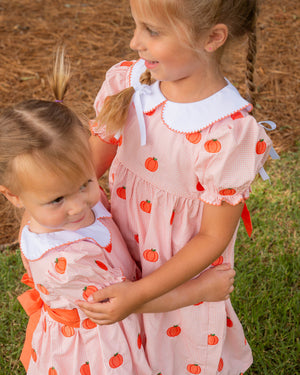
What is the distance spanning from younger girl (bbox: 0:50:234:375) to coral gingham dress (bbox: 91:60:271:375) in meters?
0.10

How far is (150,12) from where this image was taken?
125 centimetres

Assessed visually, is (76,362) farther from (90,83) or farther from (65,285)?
(90,83)

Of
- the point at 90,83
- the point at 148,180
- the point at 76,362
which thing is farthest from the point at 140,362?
the point at 90,83

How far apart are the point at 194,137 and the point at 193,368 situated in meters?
0.90

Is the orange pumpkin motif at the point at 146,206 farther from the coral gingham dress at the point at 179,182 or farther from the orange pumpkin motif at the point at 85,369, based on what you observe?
the orange pumpkin motif at the point at 85,369

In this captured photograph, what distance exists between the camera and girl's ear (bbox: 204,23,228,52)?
129cm

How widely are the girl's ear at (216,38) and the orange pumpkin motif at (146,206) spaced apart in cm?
51

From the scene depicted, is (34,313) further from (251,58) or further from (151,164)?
(251,58)

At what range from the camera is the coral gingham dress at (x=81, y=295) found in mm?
1331

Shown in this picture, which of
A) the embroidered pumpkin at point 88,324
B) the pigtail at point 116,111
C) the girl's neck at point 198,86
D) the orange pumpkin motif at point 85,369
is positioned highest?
the girl's neck at point 198,86

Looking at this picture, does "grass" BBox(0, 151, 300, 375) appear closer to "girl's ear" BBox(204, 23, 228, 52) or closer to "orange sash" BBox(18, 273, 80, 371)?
"orange sash" BBox(18, 273, 80, 371)

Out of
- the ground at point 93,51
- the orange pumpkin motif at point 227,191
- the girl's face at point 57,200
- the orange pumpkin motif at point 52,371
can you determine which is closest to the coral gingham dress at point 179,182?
the orange pumpkin motif at point 227,191

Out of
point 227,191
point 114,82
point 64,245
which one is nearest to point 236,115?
point 227,191

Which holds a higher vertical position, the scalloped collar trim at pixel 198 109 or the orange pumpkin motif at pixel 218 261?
the scalloped collar trim at pixel 198 109
